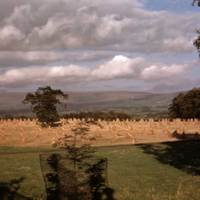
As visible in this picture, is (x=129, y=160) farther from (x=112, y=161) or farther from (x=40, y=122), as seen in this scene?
(x=40, y=122)

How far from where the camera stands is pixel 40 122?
68.8 meters

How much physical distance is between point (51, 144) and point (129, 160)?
1515 centimetres

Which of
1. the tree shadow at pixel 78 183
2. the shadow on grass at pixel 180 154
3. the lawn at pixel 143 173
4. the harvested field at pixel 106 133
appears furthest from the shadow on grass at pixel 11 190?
the harvested field at pixel 106 133

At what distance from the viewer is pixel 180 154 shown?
37.2m

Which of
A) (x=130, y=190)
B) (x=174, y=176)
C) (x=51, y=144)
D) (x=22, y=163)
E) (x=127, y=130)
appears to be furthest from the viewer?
(x=127, y=130)

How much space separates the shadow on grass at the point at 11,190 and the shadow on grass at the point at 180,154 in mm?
9776

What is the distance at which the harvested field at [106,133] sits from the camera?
51125mm

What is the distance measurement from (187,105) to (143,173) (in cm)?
6076

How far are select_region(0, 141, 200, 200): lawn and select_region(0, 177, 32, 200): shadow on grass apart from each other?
0.84 feet

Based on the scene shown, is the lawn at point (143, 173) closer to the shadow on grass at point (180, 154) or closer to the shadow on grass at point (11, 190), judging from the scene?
the shadow on grass at point (180, 154)

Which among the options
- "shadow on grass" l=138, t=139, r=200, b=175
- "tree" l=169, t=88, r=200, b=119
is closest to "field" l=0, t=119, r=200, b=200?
"shadow on grass" l=138, t=139, r=200, b=175

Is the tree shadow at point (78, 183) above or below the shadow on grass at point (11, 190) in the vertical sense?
above

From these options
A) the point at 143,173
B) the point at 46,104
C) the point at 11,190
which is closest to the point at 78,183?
the point at 11,190

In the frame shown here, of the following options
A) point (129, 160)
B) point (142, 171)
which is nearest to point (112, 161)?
point (129, 160)
